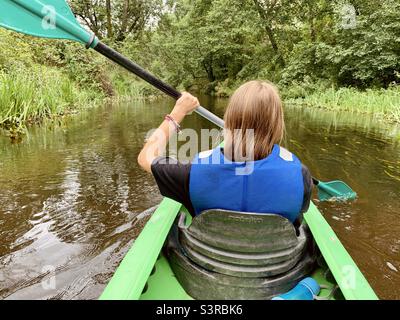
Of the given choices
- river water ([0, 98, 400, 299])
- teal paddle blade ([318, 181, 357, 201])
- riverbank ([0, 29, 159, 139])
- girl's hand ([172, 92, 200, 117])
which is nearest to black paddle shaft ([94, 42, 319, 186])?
girl's hand ([172, 92, 200, 117])

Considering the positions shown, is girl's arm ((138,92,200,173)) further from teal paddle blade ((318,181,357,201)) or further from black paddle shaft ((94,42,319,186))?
teal paddle blade ((318,181,357,201))

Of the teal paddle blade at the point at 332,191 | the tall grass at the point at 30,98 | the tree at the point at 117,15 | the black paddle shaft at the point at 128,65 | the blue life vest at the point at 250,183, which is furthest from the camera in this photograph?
the tree at the point at 117,15

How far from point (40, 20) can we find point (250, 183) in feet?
5.16

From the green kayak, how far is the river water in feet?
1.70

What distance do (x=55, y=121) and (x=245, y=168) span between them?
6.88 meters

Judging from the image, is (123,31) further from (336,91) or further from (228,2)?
(336,91)

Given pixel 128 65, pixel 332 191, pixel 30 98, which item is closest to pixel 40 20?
pixel 128 65

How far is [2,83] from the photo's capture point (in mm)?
5879

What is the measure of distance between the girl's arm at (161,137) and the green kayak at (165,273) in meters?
0.42

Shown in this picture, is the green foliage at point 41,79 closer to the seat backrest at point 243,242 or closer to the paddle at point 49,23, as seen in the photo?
the paddle at point 49,23

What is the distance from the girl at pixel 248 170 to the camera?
54.1 inches

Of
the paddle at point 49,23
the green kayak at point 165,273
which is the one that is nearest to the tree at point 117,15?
the paddle at point 49,23
